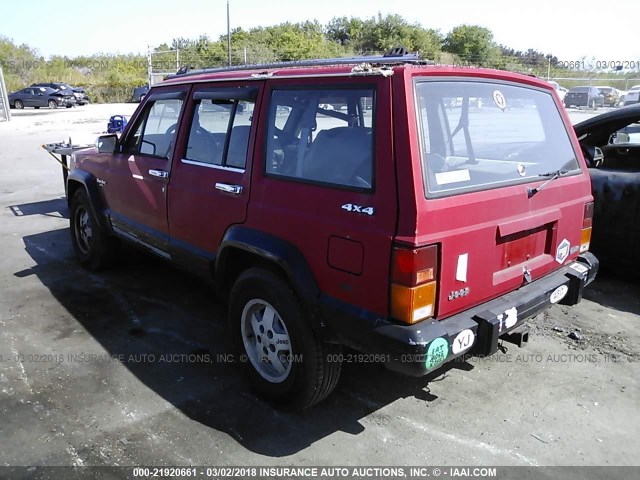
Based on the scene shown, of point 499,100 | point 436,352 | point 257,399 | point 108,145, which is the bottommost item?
point 257,399

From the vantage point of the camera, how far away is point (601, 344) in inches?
158

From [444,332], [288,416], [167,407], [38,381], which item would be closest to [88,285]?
[38,381]

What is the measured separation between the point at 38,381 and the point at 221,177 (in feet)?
6.17

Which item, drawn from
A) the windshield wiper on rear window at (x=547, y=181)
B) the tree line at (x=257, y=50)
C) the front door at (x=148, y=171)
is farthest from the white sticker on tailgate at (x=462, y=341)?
the tree line at (x=257, y=50)

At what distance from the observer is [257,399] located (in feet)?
10.8

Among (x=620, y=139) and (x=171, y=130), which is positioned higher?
(x=171, y=130)

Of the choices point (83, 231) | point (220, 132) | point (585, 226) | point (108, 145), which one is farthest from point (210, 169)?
point (83, 231)

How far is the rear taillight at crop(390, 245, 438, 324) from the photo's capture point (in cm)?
235

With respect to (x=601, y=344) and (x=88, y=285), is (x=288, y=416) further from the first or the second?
(x=88, y=285)

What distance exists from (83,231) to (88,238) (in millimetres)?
145

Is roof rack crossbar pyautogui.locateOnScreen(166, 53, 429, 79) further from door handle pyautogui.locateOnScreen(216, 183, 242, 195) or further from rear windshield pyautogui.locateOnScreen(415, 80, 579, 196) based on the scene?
door handle pyautogui.locateOnScreen(216, 183, 242, 195)

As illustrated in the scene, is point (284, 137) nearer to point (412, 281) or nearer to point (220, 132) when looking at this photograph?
point (220, 132)

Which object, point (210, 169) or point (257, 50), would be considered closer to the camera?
point (210, 169)

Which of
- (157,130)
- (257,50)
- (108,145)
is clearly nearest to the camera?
(157,130)
